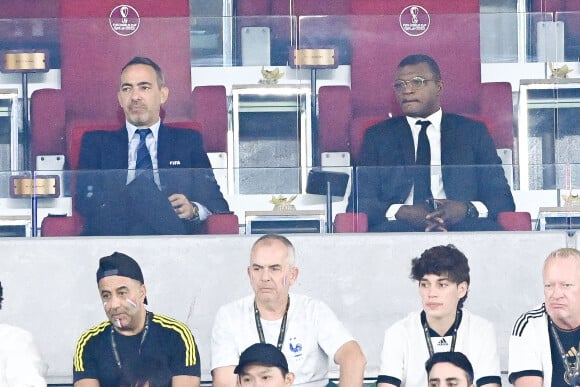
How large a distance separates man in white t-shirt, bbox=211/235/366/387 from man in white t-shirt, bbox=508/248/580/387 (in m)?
0.75

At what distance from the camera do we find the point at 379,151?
857 cm

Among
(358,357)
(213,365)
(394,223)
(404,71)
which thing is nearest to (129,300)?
(213,365)

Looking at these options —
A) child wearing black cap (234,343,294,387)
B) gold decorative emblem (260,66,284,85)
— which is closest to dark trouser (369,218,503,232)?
gold decorative emblem (260,66,284,85)

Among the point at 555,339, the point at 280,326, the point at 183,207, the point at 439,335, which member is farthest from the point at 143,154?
the point at 555,339

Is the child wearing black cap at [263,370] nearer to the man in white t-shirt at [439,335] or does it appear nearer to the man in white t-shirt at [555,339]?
the man in white t-shirt at [439,335]

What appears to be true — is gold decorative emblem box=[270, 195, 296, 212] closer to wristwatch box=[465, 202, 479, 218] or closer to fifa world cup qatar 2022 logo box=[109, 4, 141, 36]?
wristwatch box=[465, 202, 479, 218]

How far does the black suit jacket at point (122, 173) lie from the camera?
8.20 metres

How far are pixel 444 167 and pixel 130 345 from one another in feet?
6.30

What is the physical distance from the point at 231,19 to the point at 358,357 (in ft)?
7.74

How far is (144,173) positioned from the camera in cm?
823

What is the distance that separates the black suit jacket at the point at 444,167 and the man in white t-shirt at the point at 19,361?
1869 mm

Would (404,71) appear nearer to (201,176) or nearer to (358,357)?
(201,176)

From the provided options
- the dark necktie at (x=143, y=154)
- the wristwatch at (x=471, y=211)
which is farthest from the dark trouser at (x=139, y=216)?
the wristwatch at (x=471, y=211)

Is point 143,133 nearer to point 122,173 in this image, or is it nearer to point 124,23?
point 122,173
